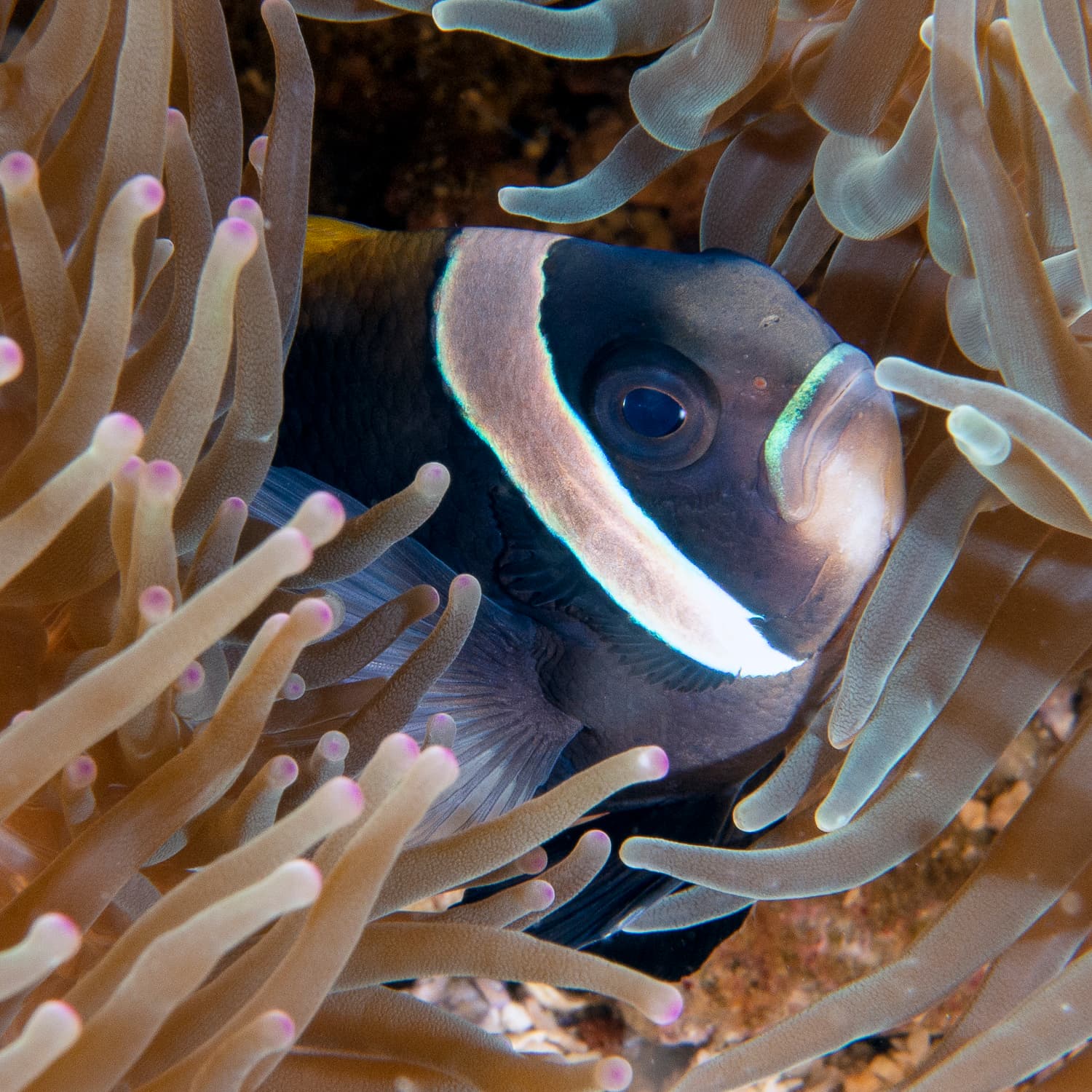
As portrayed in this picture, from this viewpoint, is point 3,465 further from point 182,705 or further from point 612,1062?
point 612,1062

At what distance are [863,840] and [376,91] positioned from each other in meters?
1.23

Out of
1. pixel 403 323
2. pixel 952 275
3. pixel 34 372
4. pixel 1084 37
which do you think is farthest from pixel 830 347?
pixel 34 372

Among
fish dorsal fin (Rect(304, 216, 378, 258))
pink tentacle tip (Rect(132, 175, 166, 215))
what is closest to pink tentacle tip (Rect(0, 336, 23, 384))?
pink tentacle tip (Rect(132, 175, 166, 215))

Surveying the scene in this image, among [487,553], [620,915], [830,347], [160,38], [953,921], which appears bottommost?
[620,915]

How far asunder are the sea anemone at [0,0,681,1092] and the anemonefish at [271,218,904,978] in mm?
114

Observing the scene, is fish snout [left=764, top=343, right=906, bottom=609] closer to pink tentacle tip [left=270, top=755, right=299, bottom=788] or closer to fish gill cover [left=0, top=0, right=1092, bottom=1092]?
fish gill cover [left=0, top=0, right=1092, bottom=1092]

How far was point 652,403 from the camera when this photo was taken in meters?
0.93

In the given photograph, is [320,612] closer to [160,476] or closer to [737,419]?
[160,476]

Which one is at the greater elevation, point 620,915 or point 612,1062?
point 612,1062

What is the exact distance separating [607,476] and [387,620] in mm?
239

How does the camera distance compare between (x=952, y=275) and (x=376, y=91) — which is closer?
(x=952, y=275)

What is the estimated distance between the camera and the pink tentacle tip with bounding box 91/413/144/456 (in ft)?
1.88

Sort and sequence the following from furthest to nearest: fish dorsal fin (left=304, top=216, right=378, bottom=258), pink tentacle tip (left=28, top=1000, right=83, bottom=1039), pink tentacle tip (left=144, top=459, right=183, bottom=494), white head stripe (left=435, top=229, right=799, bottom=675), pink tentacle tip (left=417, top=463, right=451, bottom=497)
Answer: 1. fish dorsal fin (left=304, top=216, right=378, bottom=258)
2. white head stripe (left=435, top=229, right=799, bottom=675)
3. pink tentacle tip (left=417, top=463, right=451, bottom=497)
4. pink tentacle tip (left=144, top=459, right=183, bottom=494)
5. pink tentacle tip (left=28, top=1000, right=83, bottom=1039)

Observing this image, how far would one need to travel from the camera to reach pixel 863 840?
0.93 m
